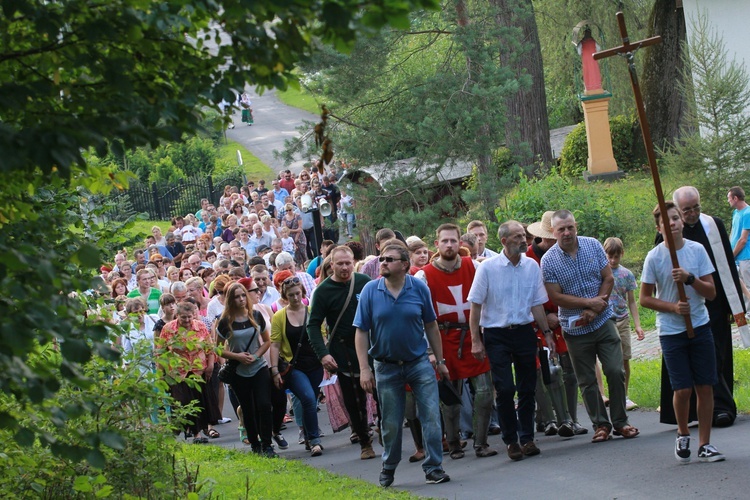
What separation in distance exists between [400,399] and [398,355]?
15.7 inches

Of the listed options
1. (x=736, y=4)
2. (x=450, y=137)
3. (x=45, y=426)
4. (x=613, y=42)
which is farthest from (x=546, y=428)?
(x=613, y=42)

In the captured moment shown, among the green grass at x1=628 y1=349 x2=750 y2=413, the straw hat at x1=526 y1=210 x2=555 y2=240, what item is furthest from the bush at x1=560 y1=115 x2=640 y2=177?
the straw hat at x1=526 y1=210 x2=555 y2=240

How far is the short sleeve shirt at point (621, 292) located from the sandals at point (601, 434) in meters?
1.68

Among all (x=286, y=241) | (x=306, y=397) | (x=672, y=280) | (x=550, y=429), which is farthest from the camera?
(x=286, y=241)

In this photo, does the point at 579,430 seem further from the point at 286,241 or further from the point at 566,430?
the point at 286,241

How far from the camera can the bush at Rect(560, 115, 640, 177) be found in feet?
92.7

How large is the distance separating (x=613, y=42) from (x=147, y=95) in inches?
1132

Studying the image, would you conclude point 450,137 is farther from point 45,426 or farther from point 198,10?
point 198,10

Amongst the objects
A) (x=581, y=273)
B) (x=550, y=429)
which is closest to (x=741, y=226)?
(x=550, y=429)

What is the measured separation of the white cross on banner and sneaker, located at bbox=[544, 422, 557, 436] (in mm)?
1433

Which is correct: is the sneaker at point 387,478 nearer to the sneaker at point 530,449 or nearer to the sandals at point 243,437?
the sneaker at point 530,449

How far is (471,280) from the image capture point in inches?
410

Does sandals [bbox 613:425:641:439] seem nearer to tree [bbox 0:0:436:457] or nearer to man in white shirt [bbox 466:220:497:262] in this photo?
man in white shirt [bbox 466:220:497:262]

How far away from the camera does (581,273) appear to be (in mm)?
9734
